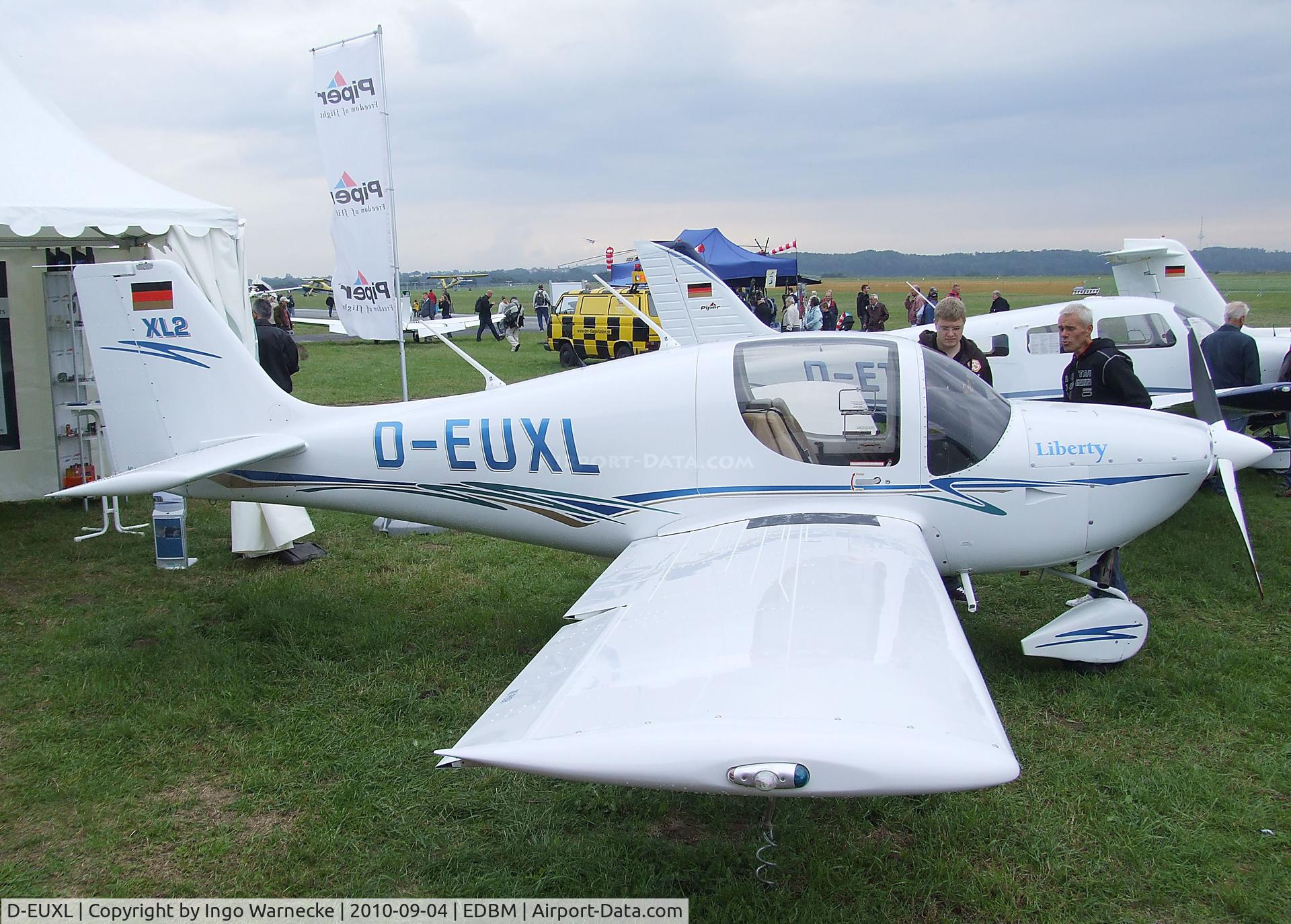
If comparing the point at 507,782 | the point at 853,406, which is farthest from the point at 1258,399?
the point at 507,782

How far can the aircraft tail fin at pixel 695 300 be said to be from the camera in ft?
39.5

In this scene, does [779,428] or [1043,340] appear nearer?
[779,428]

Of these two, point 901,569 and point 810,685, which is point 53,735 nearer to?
point 810,685

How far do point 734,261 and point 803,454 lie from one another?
23741 mm

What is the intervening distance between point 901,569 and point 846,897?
4.15ft

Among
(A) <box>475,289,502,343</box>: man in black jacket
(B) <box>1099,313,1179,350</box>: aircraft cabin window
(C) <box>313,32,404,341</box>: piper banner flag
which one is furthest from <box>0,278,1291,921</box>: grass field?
(A) <box>475,289,502,343</box>: man in black jacket

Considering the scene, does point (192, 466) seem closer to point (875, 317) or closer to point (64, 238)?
point (64, 238)

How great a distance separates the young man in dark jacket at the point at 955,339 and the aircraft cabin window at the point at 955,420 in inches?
42.2

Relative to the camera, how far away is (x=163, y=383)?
5.21 m

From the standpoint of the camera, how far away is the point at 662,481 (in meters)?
4.56

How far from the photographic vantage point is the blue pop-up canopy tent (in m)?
27.0

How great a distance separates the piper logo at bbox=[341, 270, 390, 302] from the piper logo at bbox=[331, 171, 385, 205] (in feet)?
2.00

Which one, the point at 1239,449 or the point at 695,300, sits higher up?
the point at 695,300

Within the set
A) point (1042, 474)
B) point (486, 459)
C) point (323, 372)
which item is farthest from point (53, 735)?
point (323, 372)
